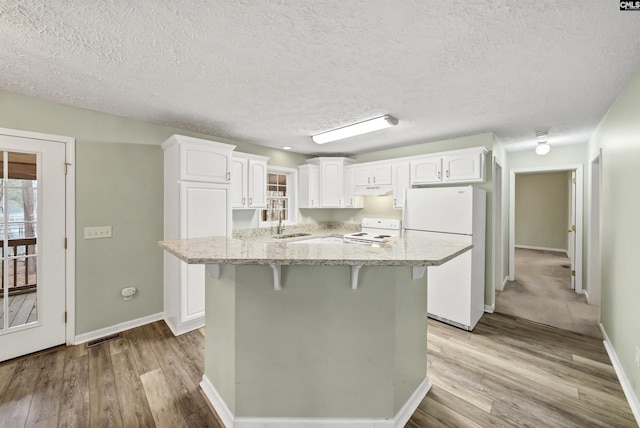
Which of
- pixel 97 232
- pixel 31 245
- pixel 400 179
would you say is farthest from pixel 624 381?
pixel 31 245

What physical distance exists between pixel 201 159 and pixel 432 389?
310 cm

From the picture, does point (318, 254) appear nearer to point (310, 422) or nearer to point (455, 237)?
point (310, 422)

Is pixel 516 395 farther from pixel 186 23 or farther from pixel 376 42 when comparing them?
pixel 186 23

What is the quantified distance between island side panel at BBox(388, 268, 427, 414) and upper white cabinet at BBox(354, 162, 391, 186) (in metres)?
2.47

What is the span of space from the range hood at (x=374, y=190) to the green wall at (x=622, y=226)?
2.30 metres

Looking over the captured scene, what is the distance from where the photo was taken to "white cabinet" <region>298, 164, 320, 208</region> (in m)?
4.61

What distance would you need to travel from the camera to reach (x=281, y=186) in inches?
185

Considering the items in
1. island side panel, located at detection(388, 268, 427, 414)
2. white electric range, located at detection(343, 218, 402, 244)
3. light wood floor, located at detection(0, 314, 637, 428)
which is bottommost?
light wood floor, located at detection(0, 314, 637, 428)

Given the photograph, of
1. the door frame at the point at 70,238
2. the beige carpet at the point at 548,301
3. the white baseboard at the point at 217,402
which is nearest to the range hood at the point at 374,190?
the beige carpet at the point at 548,301

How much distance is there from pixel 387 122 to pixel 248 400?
8.85 ft

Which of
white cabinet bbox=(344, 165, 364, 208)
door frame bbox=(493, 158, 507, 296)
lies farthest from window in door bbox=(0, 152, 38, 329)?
door frame bbox=(493, 158, 507, 296)

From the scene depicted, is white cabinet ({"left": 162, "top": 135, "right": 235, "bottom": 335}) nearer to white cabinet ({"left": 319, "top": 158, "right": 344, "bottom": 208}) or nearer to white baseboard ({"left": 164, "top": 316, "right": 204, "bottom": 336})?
white baseboard ({"left": 164, "top": 316, "right": 204, "bottom": 336})

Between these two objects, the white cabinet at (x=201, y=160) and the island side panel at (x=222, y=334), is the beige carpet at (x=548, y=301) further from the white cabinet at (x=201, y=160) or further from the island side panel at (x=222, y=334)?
the white cabinet at (x=201, y=160)

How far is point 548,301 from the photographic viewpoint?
3.83 meters
